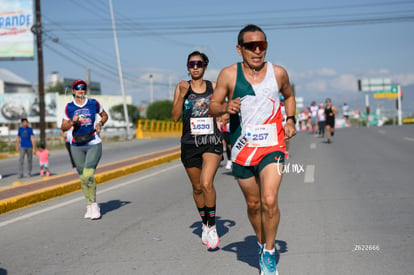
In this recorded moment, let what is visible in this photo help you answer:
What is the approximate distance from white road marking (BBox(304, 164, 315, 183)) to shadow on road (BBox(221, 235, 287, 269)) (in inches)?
209

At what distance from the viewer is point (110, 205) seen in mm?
8883

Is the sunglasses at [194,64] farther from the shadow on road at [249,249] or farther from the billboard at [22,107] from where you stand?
the billboard at [22,107]

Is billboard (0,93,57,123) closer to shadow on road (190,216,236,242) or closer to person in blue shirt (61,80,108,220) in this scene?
person in blue shirt (61,80,108,220)

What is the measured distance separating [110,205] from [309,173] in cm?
514

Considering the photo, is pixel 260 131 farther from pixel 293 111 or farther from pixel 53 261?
pixel 53 261

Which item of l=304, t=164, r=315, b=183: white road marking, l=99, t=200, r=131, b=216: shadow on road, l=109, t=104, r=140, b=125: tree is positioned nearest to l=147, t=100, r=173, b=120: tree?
l=109, t=104, r=140, b=125: tree

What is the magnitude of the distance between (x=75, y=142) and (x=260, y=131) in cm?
389

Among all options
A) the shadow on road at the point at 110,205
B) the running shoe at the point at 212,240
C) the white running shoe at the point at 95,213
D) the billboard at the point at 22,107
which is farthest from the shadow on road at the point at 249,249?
the billboard at the point at 22,107

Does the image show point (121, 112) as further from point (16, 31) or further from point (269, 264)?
point (269, 264)

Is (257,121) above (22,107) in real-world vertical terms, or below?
below

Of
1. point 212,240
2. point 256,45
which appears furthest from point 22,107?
point 256,45

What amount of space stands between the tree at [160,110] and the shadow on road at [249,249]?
106573mm

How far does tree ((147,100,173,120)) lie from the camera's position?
113 metres

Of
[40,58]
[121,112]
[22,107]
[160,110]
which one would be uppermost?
[40,58]
